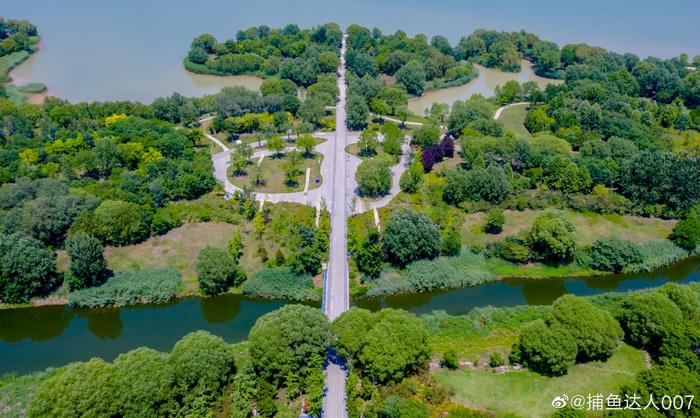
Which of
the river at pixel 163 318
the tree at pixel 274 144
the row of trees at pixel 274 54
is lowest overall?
the river at pixel 163 318

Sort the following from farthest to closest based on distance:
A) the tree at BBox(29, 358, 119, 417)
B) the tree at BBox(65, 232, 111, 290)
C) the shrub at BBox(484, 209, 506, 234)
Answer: the shrub at BBox(484, 209, 506, 234) → the tree at BBox(65, 232, 111, 290) → the tree at BBox(29, 358, 119, 417)

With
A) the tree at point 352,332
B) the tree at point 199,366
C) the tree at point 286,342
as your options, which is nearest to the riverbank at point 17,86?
the tree at point 199,366

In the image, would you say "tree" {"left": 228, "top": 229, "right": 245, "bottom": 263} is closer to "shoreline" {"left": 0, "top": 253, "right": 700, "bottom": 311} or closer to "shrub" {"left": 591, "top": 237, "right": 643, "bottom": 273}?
"shoreline" {"left": 0, "top": 253, "right": 700, "bottom": 311}

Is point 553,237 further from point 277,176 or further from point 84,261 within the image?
point 84,261

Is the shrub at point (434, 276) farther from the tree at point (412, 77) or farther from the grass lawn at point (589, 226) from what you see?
the tree at point (412, 77)

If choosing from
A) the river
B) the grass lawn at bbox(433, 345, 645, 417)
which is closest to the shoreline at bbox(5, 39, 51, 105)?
the river

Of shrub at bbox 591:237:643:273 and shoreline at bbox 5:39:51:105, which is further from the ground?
shoreline at bbox 5:39:51:105

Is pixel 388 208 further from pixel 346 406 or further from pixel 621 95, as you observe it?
pixel 621 95
